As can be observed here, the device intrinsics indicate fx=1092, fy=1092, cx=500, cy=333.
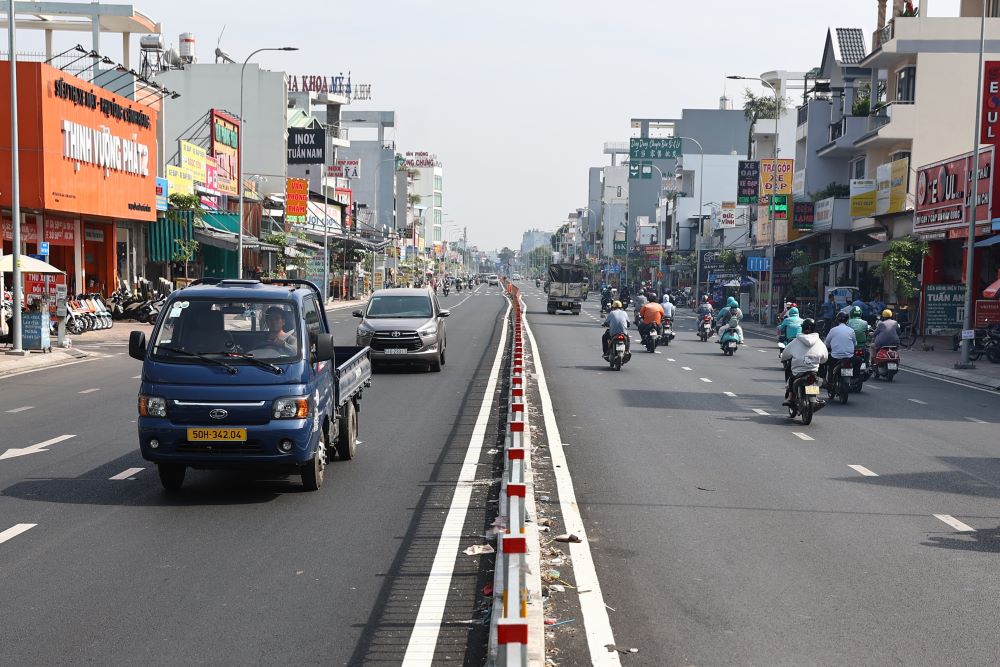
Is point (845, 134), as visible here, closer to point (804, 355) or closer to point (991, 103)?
point (991, 103)

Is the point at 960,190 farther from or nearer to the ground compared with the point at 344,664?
farther from the ground

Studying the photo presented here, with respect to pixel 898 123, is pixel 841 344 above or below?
below

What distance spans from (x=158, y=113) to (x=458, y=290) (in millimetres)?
78896

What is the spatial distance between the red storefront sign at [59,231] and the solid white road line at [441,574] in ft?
97.5

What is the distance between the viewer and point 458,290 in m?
128

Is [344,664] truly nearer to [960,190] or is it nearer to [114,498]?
[114,498]

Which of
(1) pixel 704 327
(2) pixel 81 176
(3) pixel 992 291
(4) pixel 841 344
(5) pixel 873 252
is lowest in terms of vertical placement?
(1) pixel 704 327

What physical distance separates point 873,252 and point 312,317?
39.2 m

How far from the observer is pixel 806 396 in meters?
16.1

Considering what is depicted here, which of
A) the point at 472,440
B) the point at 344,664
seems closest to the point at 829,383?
the point at 472,440

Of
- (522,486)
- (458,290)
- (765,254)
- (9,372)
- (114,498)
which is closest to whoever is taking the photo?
(522,486)

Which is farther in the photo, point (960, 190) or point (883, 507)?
point (960, 190)

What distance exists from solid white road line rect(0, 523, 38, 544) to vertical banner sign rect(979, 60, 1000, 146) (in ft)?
113

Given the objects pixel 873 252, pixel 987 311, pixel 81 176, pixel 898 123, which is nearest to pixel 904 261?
pixel 873 252
